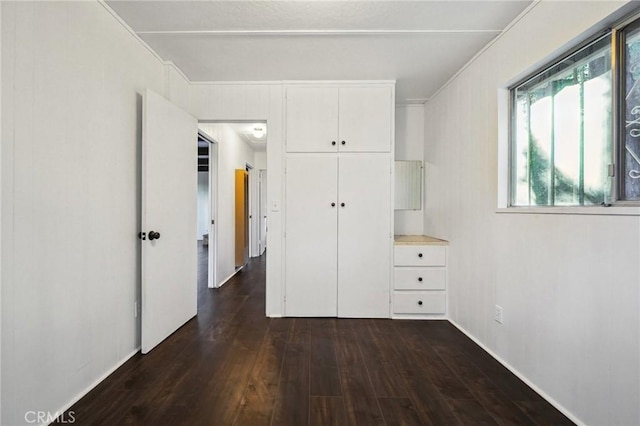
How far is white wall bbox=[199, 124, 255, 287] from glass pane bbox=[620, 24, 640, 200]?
11.9 feet

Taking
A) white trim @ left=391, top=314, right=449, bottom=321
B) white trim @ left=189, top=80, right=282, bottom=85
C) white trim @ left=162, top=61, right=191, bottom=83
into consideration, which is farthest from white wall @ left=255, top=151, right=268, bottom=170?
white trim @ left=391, top=314, right=449, bottom=321

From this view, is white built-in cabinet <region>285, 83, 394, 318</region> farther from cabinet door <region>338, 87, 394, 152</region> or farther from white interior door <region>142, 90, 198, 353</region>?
white interior door <region>142, 90, 198, 353</region>

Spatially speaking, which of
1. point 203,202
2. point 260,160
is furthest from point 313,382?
point 203,202

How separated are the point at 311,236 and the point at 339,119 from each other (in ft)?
4.09

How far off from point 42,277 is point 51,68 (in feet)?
3.54

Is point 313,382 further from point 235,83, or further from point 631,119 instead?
point 235,83

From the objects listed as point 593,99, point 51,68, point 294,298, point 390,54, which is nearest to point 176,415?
point 294,298

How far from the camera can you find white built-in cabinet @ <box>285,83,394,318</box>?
9.20 feet

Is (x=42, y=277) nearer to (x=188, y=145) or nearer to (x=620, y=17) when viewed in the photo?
(x=188, y=145)

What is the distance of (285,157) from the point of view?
281 centimetres

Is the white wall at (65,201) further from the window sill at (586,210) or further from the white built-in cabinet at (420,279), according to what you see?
the window sill at (586,210)

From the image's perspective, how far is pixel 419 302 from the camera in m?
2.82

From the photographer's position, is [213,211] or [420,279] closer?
[420,279]

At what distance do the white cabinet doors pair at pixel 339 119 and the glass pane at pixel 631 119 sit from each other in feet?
5.55
